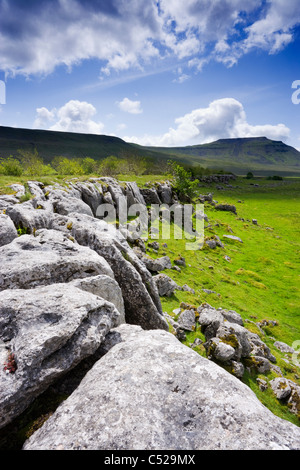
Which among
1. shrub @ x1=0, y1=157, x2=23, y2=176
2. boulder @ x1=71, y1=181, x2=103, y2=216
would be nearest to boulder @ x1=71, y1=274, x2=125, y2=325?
boulder @ x1=71, y1=181, x2=103, y2=216

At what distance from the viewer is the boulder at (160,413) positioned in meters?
5.32

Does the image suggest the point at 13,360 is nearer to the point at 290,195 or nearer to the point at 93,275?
the point at 93,275

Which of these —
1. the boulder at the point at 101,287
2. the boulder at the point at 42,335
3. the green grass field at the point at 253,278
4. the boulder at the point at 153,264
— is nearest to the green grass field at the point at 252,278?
the green grass field at the point at 253,278

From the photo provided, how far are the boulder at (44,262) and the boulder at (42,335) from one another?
1.28 m

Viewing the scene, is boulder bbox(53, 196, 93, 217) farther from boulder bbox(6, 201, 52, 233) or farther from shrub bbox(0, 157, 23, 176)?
shrub bbox(0, 157, 23, 176)

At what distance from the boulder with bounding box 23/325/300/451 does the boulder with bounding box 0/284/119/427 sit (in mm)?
893

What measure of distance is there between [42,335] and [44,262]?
4252mm

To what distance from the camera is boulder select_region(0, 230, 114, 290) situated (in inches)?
379

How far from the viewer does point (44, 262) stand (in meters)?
10.3

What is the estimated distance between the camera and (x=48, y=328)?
7.15 m

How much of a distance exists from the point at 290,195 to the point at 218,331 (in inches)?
5113

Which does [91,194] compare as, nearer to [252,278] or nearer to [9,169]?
[9,169]

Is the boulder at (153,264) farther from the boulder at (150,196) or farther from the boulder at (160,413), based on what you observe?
the boulder at (150,196)
